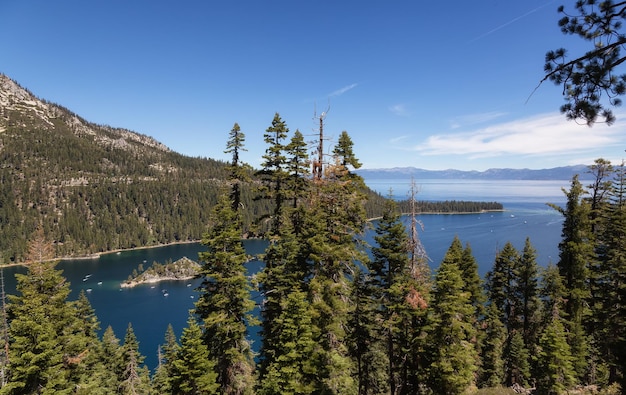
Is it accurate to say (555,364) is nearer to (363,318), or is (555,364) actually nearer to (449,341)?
(449,341)

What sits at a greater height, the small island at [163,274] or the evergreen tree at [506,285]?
the evergreen tree at [506,285]

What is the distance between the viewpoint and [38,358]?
16.9m

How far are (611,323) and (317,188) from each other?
2254cm

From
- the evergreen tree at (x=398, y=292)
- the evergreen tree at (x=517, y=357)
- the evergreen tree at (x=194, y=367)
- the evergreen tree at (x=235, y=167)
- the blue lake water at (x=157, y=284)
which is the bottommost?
the blue lake water at (x=157, y=284)

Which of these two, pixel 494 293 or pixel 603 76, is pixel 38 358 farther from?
pixel 494 293

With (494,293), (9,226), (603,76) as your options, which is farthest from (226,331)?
(9,226)

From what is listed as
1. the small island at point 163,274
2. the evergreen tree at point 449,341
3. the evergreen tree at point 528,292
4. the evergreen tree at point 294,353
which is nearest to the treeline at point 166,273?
the small island at point 163,274

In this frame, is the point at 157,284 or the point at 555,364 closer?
the point at 555,364

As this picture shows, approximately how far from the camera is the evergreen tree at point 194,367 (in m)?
17.4

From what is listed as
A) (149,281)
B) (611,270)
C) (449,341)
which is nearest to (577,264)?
(611,270)

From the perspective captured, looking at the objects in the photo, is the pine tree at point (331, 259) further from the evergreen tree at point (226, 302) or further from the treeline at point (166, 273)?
the treeline at point (166, 273)

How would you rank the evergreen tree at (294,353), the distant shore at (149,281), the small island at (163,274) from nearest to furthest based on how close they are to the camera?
the evergreen tree at (294,353)
the distant shore at (149,281)
the small island at (163,274)

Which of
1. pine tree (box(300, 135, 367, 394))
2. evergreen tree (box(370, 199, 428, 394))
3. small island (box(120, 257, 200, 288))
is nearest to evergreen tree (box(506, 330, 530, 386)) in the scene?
evergreen tree (box(370, 199, 428, 394))

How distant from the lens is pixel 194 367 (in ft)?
57.9
